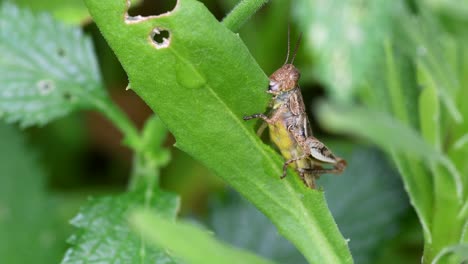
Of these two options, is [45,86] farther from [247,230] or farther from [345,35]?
[345,35]

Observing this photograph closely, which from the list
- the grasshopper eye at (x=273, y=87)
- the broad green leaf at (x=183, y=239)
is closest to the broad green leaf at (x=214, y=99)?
the grasshopper eye at (x=273, y=87)

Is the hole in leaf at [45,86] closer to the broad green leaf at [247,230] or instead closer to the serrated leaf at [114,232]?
the serrated leaf at [114,232]

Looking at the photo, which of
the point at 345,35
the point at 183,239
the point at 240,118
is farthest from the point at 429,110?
the point at 183,239

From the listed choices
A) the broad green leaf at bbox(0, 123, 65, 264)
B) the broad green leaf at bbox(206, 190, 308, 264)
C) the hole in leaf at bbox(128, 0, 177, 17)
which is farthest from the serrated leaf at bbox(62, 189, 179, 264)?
the hole in leaf at bbox(128, 0, 177, 17)

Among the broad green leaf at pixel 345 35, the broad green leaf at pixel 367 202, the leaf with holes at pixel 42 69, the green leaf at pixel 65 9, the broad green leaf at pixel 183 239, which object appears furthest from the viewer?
the green leaf at pixel 65 9

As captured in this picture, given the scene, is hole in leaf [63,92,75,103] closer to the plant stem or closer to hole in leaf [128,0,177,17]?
the plant stem

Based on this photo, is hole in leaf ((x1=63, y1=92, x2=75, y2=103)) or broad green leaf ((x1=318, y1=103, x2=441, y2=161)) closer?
broad green leaf ((x1=318, y1=103, x2=441, y2=161))
